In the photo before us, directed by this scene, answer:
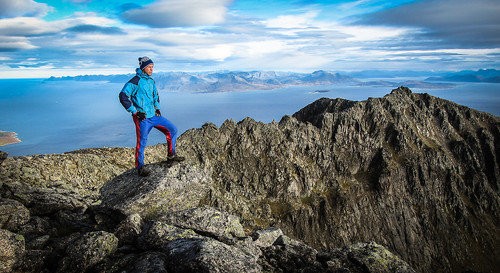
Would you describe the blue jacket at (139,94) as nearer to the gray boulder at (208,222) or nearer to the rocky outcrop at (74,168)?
the gray boulder at (208,222)

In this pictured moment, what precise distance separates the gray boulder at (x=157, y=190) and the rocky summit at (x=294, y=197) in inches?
3.1

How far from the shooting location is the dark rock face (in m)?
100

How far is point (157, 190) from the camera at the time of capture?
15539 mm

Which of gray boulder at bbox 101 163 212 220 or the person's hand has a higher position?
the person's hand

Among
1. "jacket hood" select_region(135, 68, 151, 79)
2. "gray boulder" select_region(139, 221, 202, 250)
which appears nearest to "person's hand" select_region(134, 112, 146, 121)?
"jacket hood" select_region(135, 68, 151, 79)

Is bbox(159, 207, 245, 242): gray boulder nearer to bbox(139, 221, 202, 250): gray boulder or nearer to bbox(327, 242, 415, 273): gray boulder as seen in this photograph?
bbox(139, 221, 202, 250): gray boulder

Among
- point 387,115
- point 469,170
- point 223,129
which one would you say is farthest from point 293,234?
point 469,170

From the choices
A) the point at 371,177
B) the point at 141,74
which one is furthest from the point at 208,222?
the point at 371,177

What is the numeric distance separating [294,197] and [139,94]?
324ft

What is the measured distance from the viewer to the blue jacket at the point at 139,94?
15.4m

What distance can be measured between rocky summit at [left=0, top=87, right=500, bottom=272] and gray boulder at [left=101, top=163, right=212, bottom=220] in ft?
0.26

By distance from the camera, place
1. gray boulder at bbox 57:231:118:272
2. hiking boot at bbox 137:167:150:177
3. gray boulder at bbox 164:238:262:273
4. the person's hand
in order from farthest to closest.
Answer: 1. hiking boot at bbox 137:167:150:177
2. the person's hand
3. gray boulder at bbox 57:231:118:272
4. gray boulder at bbox 164:238:262:273

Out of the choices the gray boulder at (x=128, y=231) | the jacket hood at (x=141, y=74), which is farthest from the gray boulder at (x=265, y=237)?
the jacket hood at (x=141, y=74)

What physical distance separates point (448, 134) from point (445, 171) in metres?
26.4
